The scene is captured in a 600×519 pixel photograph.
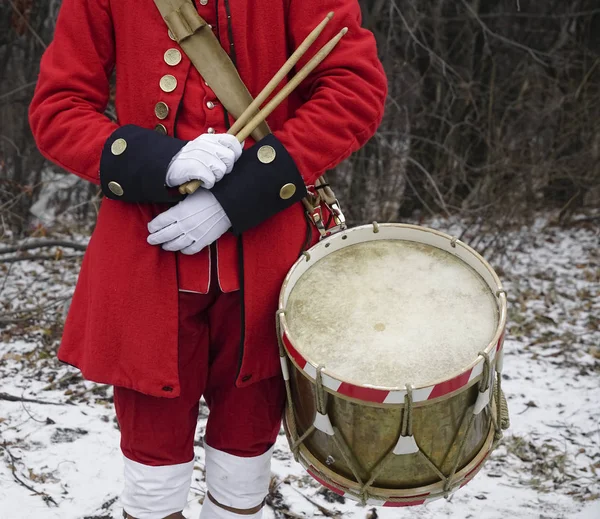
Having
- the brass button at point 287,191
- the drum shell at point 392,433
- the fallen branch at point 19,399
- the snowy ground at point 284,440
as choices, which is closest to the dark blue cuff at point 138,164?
the brass button at point 287,191

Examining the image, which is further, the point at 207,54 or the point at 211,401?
the point at 211,401

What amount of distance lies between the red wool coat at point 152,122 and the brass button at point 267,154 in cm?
5

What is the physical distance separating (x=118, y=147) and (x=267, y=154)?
0.33m

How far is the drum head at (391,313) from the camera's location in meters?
1.57

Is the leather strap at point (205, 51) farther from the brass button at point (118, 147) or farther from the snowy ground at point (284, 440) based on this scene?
the snowy ground at point (284, 440)

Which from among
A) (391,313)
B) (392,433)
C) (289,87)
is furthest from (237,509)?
(289,87)

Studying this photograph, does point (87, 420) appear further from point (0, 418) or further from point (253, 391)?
point (253, 391)

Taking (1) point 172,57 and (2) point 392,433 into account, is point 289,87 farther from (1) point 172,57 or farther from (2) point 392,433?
(2) point 392,433

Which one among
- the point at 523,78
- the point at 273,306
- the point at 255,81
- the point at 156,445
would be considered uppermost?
the point at 255,81

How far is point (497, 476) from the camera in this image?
3.01 m

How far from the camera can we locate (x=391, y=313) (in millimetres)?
1698

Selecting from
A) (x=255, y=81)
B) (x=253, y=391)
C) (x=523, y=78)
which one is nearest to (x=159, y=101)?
(x=255, y=81)

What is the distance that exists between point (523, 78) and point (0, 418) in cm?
482

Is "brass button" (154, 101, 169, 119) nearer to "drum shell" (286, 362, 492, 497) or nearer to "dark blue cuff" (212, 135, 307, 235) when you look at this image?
"dark blue cuff" (212, 135, 307, 235)
